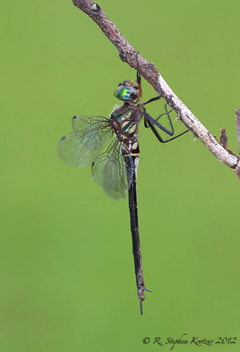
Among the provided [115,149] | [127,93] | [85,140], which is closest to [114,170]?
[115,149]

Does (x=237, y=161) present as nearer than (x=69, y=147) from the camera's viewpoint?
Yes

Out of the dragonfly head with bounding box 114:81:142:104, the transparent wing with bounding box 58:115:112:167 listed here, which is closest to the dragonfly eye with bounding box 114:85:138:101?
the dragonfly head with bounding box 114:81:142:104

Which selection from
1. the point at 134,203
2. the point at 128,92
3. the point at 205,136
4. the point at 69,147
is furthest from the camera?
the point at 134,203

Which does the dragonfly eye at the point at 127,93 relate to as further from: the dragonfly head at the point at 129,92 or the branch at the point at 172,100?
the branch at the point at 172,100

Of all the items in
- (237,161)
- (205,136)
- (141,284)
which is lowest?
(141,284)

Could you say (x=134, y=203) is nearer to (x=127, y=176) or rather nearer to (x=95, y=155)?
(x=127, y=176)

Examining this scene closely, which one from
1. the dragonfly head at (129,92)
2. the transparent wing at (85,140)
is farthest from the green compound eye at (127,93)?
the transparent wing at (85,140)

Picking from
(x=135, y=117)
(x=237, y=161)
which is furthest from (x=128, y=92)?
(x=237, y=161)
